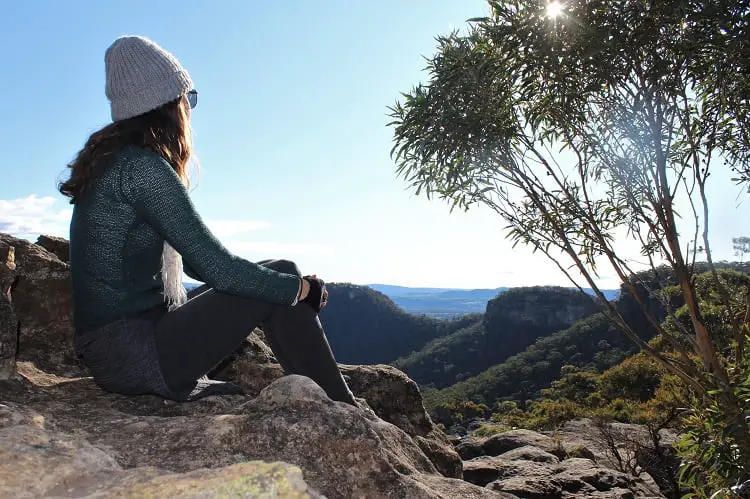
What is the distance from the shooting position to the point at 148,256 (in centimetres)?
257

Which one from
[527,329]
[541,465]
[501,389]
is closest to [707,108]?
[541,465]

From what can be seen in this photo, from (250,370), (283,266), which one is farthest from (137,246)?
(250,370)

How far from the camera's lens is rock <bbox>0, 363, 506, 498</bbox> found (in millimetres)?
1941

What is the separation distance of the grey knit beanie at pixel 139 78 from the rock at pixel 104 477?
1.47m

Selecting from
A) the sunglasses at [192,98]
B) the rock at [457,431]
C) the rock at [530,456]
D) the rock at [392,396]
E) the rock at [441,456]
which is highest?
the sunglasses at [192,98]

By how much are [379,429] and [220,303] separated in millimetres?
994

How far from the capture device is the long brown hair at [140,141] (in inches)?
95.4

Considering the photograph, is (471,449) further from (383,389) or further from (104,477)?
(104,477)

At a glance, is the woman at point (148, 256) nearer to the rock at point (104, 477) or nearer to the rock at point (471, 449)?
the rock at point (104, 477)

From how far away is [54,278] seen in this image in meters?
3.86

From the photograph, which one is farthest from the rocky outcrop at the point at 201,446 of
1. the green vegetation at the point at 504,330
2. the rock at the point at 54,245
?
the green vegetation at the point at 504,330

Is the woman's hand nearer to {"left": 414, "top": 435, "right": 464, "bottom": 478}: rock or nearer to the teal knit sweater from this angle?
the teal knit sweater

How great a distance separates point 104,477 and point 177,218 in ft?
3.52

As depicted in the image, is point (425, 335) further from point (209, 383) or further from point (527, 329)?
point (209, 383)
